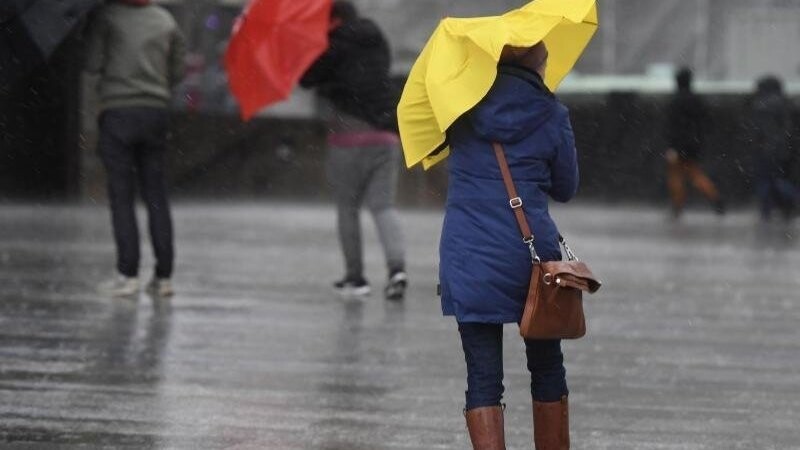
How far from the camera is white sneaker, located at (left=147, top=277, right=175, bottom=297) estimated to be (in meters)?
12.7

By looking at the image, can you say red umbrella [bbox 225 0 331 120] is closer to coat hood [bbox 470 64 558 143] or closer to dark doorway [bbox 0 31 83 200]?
coat hood [bbox 470 64 558 143]

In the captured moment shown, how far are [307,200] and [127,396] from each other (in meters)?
17.2

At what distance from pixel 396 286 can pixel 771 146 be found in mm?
11781

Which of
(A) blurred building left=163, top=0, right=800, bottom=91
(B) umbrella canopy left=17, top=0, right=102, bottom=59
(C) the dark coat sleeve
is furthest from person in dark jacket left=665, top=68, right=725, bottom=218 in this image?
(C) the dark coat sleeve

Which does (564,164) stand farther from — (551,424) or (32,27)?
(32,27)

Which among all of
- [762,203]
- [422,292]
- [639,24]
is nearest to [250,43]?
[422,292]

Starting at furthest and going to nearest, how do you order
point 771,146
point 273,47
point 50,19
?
point 771,146 < point 273,47 < point 50,19

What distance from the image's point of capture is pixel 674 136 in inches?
974

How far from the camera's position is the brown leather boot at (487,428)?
661 cm

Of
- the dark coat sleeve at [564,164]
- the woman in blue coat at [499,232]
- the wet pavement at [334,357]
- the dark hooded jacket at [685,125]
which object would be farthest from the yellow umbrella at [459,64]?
the dark hooded jacket at [685,125]

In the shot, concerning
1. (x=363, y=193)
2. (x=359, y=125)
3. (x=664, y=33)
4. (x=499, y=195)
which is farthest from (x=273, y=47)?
(x=664, y=33)

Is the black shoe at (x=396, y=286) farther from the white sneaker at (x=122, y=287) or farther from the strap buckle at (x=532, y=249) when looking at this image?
the strap buckle at (x=532, y=249)

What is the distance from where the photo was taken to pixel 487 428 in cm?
661

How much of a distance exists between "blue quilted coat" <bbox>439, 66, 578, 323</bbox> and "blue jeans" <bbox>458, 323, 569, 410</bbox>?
118 mm
